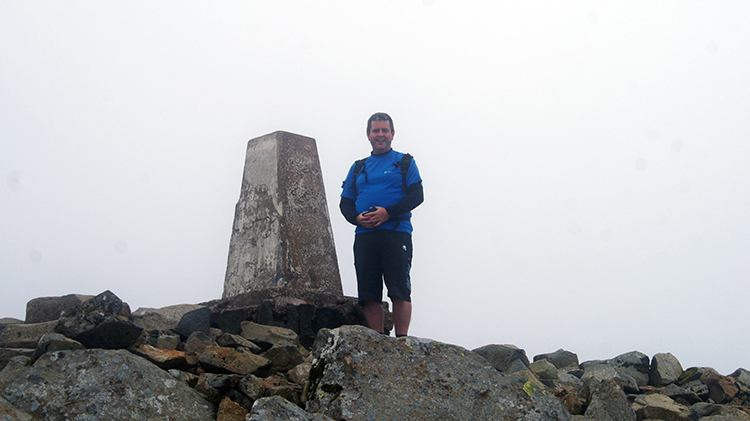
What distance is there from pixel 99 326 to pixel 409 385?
1.75 metres

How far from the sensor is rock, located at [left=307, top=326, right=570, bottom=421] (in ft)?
10.5

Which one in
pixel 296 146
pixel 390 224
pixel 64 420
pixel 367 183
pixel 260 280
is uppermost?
pixel 296 146

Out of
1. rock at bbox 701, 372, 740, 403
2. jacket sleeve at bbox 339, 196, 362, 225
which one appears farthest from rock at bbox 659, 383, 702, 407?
jacket sleeve at bbox 339, 196, 362, 225

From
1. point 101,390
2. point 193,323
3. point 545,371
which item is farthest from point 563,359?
point 101,390

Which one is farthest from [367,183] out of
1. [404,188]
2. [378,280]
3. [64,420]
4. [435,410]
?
[64,420]

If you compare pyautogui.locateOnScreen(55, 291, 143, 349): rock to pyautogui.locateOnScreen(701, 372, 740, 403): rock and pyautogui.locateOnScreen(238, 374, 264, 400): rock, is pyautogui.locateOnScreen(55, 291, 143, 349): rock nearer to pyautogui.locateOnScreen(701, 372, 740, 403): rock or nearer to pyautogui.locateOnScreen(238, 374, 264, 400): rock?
pyautogui.locateOnScreen(238, 374, 264, 400): rock

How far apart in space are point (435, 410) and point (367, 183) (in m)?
2.30

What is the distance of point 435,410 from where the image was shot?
3.24 metres

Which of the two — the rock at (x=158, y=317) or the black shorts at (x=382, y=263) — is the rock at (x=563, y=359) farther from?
the rock at (x=158, y=317)

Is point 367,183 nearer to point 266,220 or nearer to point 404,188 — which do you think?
point 404,188

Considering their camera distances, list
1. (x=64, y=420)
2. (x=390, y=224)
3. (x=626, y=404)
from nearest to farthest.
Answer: (x=64, y=420)
(x=626, y=404)
(x=390, y=224)

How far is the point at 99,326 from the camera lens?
3.56 metres

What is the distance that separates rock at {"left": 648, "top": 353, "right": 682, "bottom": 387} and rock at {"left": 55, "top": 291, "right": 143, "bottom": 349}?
170 inches

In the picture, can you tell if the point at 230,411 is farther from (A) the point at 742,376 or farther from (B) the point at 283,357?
(A) the point at 742,376
